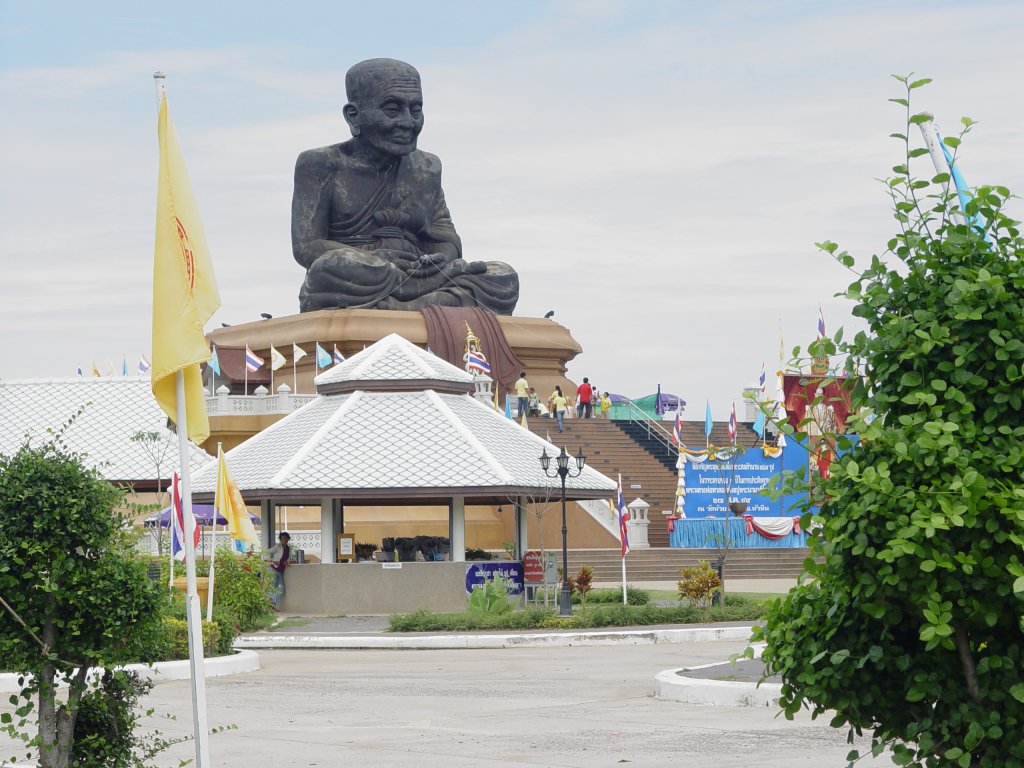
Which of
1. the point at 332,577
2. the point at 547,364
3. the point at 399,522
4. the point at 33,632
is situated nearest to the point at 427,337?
the point at 547,364

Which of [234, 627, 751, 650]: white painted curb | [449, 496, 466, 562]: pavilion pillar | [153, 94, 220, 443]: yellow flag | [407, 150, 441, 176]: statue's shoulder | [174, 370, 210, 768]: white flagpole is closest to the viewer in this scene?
[174, 370, 210, 768]: white flagpole

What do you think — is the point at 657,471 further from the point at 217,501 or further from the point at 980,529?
the point at 980,529

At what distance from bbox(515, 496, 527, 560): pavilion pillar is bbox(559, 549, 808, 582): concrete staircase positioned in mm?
5091

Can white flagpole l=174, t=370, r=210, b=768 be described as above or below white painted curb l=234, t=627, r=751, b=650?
above

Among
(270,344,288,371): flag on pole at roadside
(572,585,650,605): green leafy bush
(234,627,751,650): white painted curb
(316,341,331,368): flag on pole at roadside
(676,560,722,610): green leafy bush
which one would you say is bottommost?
(234,627,751,650): white painted curb

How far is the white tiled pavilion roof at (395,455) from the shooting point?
92.8 ft

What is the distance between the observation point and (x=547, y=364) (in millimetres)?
Answer: 54906

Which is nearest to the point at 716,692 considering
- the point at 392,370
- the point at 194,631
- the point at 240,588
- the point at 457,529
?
the point at 194,631

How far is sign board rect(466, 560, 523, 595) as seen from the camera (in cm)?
2841

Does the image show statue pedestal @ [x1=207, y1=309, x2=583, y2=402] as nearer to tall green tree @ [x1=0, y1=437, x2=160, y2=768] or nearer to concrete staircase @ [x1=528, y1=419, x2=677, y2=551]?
concrete staircase @ [x1=528, y1=419, x2=677, y2=551]

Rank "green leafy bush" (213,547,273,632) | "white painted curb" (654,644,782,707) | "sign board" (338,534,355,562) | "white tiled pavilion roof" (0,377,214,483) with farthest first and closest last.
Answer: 1. "white tiled pavilion roof" (0,377,214,483)
2. "sign board" (338,534,355,562)
3. "green leafy bush" (213,547,273,632)
4. "white painted curb" (654,644,782,707)

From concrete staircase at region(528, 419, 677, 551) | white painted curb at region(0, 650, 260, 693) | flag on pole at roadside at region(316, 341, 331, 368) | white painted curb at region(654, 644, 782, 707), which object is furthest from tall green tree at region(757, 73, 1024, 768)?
flag on pole at roadside at region(316, 341, 331, 368)

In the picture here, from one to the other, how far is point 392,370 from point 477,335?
836 inches

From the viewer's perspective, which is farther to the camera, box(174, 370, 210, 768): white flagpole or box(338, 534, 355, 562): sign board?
box(338, 534, 355, 562): sign board
